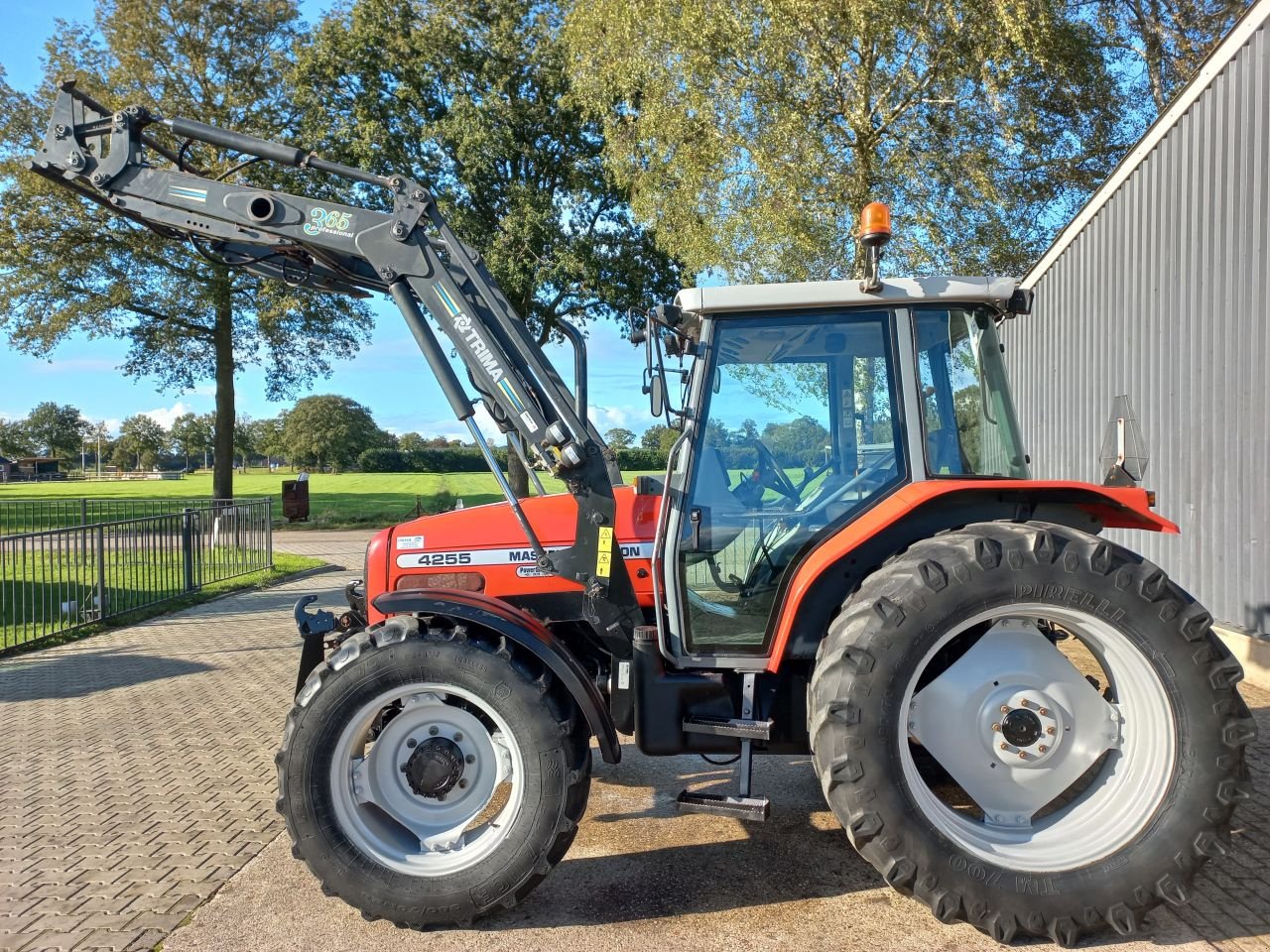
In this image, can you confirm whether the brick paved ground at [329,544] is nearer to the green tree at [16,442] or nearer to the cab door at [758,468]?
the cab door at [758,468]

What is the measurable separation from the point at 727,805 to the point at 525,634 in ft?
3.27

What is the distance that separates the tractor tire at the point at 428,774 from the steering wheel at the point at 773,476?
1.18 metres

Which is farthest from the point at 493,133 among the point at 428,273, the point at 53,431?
the point at 53,431

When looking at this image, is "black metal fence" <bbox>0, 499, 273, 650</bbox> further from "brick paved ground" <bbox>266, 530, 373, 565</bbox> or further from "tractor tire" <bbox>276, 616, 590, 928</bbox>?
"tractor tire" <bbox>276, 616, 590, 928</bbox>

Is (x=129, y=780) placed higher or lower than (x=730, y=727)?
lower

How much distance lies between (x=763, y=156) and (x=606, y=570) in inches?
364

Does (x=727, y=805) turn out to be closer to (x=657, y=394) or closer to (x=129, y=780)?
(x=657, y=394)

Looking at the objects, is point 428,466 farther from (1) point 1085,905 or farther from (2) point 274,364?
(1) point 1085,905

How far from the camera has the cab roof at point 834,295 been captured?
10.5 ft

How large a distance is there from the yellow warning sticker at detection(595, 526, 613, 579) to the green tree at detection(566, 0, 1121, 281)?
7.99 meters

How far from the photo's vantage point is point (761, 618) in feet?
10.8

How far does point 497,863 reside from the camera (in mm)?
2891

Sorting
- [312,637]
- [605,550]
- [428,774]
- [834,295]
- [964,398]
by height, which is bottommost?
[428,774]

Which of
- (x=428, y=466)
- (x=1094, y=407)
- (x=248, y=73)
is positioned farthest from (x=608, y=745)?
(x=428, y=466)
